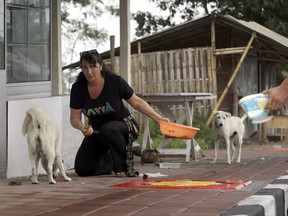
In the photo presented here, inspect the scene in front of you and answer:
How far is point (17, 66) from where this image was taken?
1130cm

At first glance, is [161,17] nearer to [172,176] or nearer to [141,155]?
[141,155]

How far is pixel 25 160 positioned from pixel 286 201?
13.4 ft

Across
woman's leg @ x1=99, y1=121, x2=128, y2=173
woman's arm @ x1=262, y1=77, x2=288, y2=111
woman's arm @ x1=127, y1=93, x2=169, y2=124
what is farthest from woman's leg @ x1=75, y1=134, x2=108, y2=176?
woman's arm @ x1=262, y1=77, x2=288, y2=111

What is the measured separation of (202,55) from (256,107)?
16.9m

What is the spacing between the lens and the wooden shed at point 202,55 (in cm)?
2183

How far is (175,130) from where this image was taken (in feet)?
32.8

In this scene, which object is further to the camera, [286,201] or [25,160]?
[25,160]

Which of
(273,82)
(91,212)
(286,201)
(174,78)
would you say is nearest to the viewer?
(91,212)

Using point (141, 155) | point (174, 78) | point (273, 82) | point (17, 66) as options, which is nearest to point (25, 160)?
point (17, 66)

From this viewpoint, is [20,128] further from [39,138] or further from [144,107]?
[144,107]

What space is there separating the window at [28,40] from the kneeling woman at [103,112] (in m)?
1.11

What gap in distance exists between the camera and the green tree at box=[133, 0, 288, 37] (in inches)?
1089

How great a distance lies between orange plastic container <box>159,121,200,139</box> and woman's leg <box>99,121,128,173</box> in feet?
2.76

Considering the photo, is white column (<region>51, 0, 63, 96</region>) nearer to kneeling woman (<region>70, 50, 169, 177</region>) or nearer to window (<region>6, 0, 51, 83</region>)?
window (<region>6, 0, 51, 83</region>)
